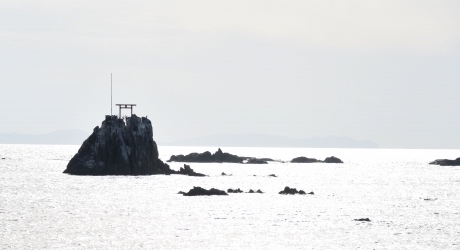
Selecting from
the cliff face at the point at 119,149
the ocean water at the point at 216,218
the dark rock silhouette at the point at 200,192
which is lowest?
the ocean water at the point at 216,218

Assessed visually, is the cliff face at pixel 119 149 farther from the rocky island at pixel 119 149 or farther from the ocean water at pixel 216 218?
the ocean water at pixel 216 218

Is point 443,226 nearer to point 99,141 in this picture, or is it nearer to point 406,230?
point 406,230

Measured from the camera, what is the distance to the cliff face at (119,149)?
11600 centimetres

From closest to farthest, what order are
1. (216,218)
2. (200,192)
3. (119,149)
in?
1. (216,218)
2. (200,192)
3. (119,149)

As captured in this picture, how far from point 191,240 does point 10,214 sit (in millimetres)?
23229

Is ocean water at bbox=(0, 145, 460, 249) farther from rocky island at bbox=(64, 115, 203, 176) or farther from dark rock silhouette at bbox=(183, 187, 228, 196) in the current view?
rocky island at bbox=(64, 115, 203, 176)

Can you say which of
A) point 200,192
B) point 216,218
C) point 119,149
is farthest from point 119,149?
point 216,218

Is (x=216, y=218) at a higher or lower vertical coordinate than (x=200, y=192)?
lower

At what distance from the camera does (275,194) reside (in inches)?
3765

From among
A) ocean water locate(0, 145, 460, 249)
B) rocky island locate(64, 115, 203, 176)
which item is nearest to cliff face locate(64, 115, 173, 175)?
rocky island locate(64, 115, 203, 176)

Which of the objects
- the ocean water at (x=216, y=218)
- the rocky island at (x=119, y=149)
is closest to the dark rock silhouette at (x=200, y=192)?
the ocean water at (x=216, y=218)

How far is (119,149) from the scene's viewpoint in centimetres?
11625

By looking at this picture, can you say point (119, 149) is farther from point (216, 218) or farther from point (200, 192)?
point (216, 218)

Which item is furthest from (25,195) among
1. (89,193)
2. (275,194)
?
(275,194)
